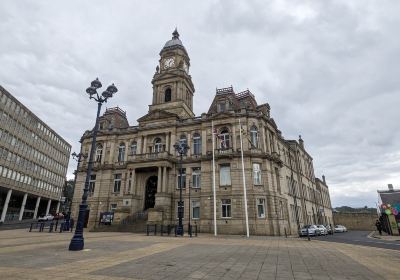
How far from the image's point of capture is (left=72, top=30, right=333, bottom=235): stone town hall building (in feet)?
101

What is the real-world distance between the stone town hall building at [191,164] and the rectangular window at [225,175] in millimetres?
129

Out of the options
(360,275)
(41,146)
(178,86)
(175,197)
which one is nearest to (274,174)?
(175,197)

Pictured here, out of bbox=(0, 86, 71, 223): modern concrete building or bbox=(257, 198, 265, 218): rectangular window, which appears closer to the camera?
bbox=(257, 198, 265, 218): rectangular window

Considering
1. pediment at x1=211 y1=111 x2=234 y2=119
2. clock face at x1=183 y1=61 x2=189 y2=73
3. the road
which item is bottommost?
the road

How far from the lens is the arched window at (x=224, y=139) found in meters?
33.8

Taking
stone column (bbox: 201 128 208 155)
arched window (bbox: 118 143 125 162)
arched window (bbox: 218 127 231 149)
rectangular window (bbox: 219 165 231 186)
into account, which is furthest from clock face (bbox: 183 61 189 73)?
rectangular window (bbox: 219 165 231 186)

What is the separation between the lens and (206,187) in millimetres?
32531

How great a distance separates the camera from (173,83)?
138 ft

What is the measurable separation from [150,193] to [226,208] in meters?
11.8

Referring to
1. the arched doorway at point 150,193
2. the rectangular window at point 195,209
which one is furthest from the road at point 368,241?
the arched doorway at point 150,193

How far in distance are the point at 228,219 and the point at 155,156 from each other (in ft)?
41.6

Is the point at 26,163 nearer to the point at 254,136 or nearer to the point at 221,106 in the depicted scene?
the point at 221,106

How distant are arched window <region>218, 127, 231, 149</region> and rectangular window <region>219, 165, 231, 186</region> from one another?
2824 millimetres

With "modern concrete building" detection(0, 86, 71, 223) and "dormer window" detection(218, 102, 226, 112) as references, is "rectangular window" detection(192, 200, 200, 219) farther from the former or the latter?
"modern concrete building" detection(0, 86, 71, 223)
